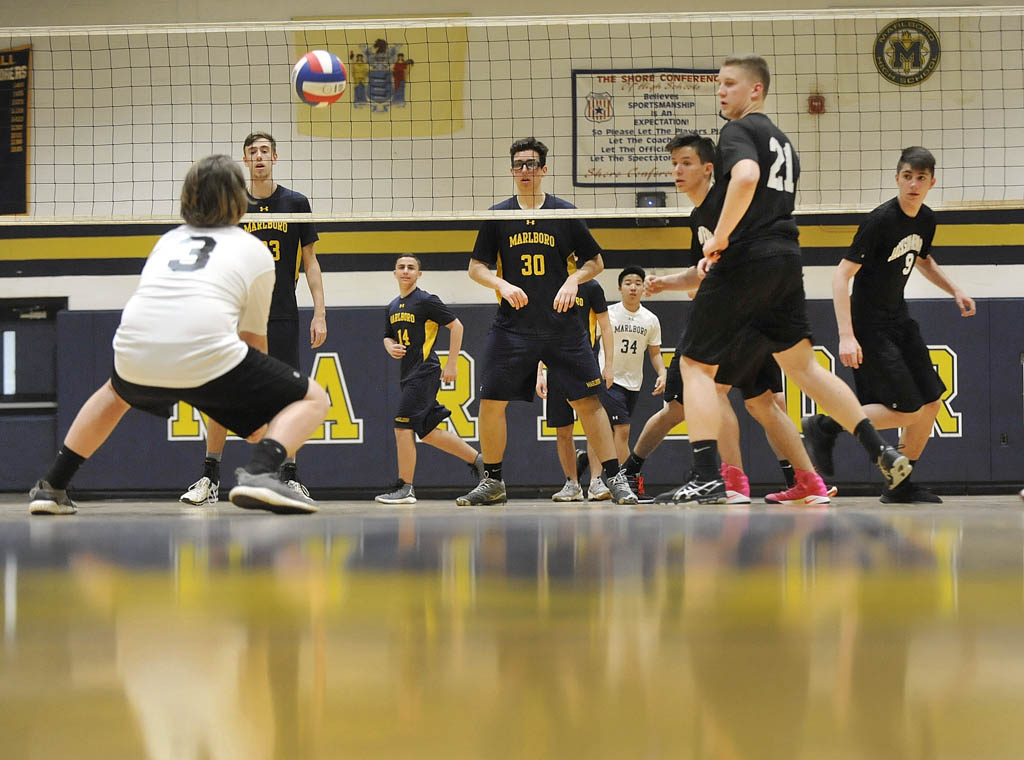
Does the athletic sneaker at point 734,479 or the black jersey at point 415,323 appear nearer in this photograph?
the athletic sneaker at point 734,479

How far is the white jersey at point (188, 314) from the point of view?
359 cm

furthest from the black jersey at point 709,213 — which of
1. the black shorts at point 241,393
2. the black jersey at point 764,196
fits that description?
the black shorts at point 241,393

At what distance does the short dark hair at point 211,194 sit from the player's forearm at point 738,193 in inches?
77.9

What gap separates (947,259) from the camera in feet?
33.4

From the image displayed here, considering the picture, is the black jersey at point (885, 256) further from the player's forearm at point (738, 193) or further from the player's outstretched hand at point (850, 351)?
the player's forearm at point (738, 193)

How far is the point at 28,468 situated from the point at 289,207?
5.45 metres

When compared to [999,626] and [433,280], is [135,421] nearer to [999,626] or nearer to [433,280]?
[433,280]

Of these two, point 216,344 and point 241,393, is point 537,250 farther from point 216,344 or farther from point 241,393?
point 216,344

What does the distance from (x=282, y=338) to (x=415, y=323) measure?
1.91m

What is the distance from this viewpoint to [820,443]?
5809 millimetres

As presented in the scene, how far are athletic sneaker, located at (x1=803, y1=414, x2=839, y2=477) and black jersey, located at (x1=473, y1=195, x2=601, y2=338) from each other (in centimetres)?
154

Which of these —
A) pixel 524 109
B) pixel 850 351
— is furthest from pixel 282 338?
pixel 524 109

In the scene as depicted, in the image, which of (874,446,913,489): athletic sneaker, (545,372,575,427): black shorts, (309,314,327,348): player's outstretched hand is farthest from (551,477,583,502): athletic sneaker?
(874,446,913,489): athletic sneaker

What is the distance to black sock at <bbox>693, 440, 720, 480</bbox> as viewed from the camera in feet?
14.6
